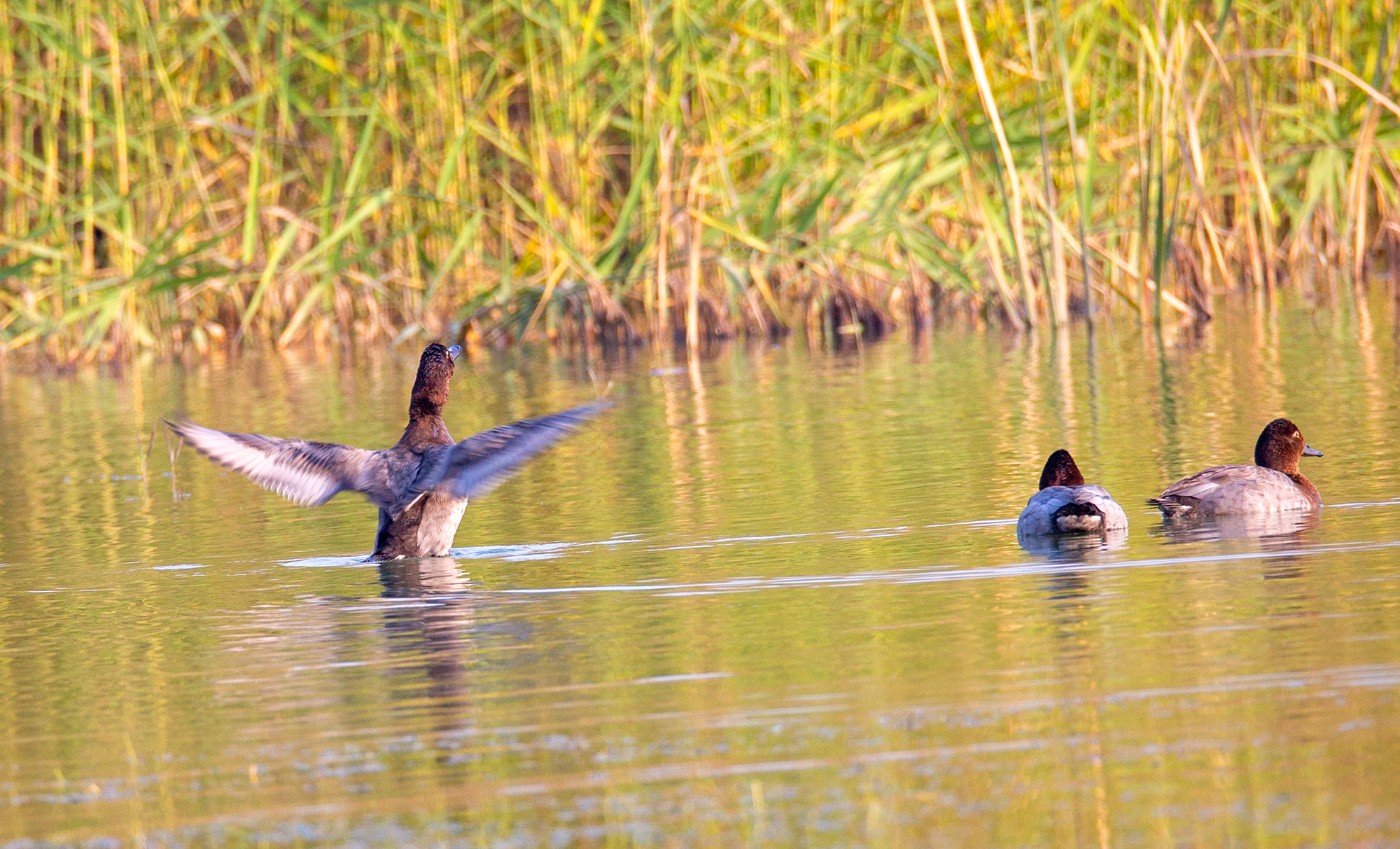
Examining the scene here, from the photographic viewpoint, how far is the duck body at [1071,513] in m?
6.62

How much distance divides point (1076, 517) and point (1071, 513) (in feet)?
0.06

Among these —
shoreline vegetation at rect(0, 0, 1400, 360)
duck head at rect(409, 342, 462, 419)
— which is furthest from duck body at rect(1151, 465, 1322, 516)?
shoreline vegetation at rect(0, 0, 1400, 360)

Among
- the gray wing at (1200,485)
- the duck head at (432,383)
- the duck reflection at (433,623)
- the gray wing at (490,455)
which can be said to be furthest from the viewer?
the duck head at (432,383)

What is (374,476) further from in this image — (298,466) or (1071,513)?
(1071,513)

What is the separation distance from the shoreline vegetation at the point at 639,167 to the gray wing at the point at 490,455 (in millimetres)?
6729

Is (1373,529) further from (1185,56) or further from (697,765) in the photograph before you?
(1185,56)

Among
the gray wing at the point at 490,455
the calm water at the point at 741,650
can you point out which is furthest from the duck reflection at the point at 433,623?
the gray wing at the point at 490,455

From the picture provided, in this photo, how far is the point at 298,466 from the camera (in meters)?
7.27

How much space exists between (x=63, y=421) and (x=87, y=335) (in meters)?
3.00

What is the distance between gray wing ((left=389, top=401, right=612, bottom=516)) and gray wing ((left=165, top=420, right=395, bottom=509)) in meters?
0.21

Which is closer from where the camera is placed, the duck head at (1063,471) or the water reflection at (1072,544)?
the water reflection at (1072,544)

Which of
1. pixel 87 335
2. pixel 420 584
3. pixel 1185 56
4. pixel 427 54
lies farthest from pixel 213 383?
pixel 420 584

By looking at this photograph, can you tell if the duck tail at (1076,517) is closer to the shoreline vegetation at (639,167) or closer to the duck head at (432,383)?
the duck head at (432,383)

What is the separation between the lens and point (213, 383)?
47.9 feet
